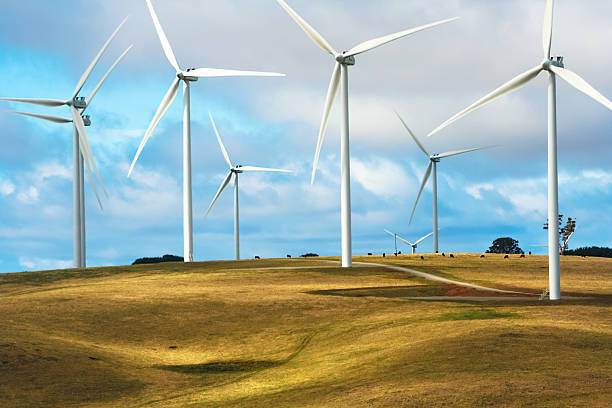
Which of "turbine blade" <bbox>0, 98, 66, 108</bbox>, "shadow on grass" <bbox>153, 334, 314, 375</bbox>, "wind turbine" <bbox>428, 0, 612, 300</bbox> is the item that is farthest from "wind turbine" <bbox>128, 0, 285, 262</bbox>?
"shadow on grass" <bbox>153, 334, 314, 375</bbox>

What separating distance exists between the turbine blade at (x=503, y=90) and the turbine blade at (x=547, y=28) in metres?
1.86

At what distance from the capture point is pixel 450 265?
81.8 meters

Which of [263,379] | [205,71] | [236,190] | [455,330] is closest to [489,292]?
[455,330]

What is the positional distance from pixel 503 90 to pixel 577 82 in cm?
656

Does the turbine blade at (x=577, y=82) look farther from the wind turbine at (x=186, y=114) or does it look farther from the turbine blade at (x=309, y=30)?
the wind turbine at (x=186, y=114)

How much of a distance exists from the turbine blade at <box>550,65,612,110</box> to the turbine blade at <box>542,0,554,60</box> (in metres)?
2.01

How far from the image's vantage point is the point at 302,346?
3625 centimetres

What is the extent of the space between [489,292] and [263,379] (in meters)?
31.9

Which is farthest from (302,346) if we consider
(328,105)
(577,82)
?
(328,105)

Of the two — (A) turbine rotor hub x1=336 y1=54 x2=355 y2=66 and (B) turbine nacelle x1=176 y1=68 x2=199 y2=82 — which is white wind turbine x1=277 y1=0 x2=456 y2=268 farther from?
(B) turbine nacelle x1=176 y1=68 x2=199 y2=82

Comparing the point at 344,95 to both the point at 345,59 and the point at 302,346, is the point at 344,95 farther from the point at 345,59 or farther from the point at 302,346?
the point at 302,346

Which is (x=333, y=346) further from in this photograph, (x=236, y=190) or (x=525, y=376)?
(x=236, y=190)

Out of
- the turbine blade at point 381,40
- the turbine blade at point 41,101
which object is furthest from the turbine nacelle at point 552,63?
the turbine blade at point 41,101

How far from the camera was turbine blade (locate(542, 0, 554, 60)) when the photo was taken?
53.3 m
